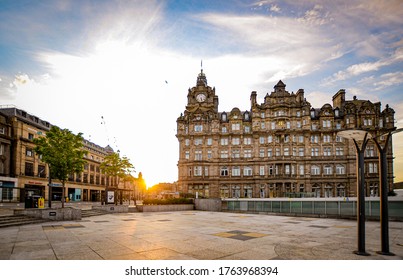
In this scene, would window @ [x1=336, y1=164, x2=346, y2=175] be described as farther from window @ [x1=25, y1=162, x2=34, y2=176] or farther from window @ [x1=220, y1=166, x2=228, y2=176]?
window @ [x1=25, y1=162, x2=34, y2=176]

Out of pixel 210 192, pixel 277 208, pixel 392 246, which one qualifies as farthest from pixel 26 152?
pixel 392 246

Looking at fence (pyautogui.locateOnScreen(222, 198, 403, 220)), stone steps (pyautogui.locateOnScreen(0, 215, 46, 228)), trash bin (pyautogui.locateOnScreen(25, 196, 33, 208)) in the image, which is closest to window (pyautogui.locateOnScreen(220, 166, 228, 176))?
fence (pyautogui.locateOnScreen(222, 198, 403, 220))

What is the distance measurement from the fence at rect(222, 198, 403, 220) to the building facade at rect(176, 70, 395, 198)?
1131 inches

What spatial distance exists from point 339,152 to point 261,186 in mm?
18640

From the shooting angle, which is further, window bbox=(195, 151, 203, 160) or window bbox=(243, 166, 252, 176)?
window bbox=(195, 151, 203, 160)

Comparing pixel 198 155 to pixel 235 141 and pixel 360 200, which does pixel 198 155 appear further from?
pixel 360 200

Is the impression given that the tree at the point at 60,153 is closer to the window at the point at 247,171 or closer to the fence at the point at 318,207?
the fence at the point at 318,207

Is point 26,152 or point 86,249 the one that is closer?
point 86,249

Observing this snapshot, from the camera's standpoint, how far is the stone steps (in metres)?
15.4

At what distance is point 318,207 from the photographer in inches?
878

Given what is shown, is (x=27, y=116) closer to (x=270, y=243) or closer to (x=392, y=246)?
(x=270, y=243)

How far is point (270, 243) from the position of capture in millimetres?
10055

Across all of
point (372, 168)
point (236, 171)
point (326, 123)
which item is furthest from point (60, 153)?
point (372, 168)

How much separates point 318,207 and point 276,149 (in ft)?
120
